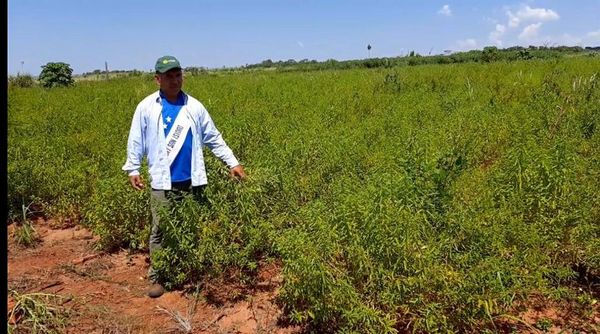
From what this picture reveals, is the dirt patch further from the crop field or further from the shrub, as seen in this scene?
the shrub

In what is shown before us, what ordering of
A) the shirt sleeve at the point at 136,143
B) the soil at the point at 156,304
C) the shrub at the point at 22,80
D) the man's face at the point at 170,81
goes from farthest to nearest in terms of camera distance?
the shrub at the point at 22,80
the shirt sleeve at the point at 136,143
the man's face at the point at 170,81
the soil at the point at 156,304

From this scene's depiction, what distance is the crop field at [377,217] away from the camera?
3.14 m

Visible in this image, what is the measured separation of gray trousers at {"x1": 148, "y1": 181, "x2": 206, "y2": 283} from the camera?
13.1 ft

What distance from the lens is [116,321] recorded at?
12.5ft

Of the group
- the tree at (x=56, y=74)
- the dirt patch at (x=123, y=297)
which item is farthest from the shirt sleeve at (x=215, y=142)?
the tree at (x=56, y=74)

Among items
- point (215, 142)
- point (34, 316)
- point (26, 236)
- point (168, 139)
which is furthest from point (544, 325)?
point (26, 236)

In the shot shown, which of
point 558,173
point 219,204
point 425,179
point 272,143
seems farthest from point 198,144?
point 558,173

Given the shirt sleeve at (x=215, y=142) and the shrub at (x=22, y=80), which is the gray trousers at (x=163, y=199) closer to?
the shirt sleeve at (x=215, y=142)

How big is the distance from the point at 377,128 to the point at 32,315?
544cm

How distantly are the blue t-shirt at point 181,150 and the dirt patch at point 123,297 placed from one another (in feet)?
3.29

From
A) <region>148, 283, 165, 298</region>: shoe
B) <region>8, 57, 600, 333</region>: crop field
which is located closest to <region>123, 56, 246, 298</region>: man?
<region>8, 57, 600, 333</region>: crop field

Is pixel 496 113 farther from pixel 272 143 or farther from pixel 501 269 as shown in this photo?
pixel 501 269

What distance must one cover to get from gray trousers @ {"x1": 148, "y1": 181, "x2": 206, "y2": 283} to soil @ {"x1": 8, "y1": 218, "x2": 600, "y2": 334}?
39 centimetres

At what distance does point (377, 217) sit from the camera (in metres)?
3.20
